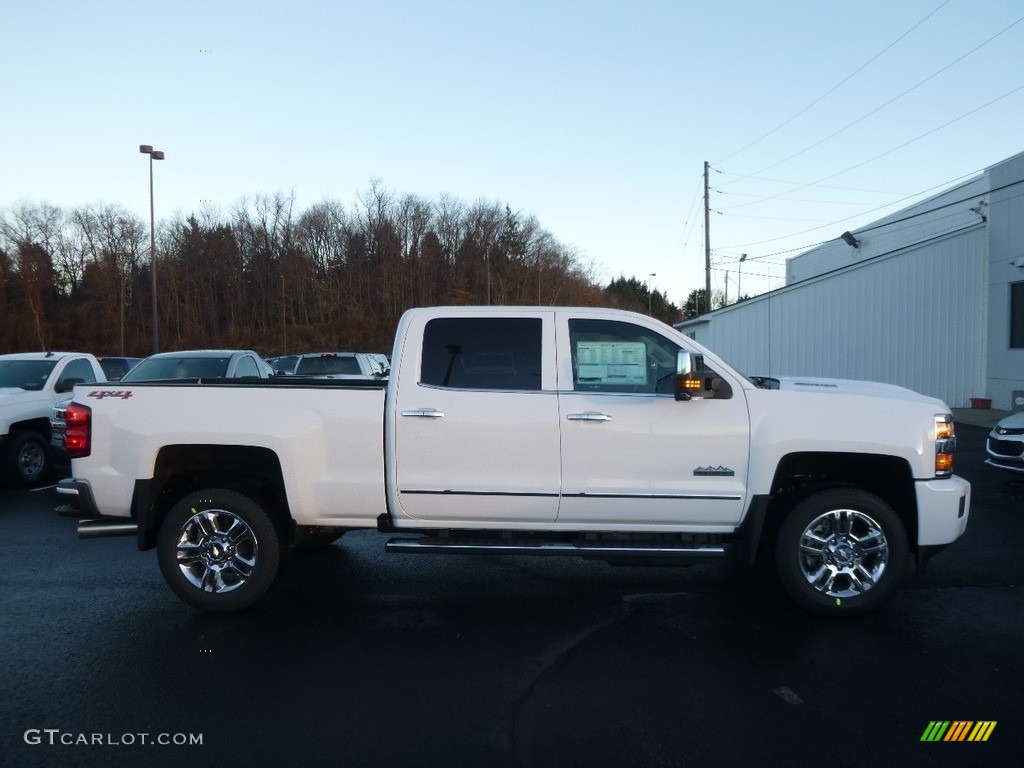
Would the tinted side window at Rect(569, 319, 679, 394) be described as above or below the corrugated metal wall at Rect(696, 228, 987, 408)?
below

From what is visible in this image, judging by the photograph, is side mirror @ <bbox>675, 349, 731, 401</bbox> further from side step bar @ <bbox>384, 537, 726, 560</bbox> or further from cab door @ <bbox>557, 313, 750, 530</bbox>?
side step bar @ <bbox>384, 537, 726, 560</bbox>

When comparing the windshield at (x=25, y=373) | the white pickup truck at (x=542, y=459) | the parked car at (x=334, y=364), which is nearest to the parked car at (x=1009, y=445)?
the white pickup truck at (x=542, y=459)

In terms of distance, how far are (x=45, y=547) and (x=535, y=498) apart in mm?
5244

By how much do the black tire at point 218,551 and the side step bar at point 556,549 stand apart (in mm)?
921

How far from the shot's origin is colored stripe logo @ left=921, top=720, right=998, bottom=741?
3.65 meters

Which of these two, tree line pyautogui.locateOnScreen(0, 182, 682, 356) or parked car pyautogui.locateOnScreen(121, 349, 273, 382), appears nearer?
parked car pyautogui.locateOnScreen(121, 349, 273, 382)

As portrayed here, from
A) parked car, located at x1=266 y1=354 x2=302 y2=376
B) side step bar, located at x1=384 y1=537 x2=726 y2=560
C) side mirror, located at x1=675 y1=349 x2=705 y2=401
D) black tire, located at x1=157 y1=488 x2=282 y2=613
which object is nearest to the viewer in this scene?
side mirror, located at x1=675 y1=349 x2=705 y2=401

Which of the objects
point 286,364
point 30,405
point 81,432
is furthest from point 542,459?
point 286,364

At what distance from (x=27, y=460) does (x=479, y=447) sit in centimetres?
874

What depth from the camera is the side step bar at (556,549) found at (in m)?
5.03

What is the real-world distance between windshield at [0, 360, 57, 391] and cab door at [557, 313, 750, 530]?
31.2ft

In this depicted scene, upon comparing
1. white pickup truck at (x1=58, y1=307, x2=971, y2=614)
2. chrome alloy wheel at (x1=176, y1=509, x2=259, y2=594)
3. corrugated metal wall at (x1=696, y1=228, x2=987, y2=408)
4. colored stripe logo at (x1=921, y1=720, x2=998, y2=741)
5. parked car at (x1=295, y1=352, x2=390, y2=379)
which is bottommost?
colored stripe logo at (x1=921, y1=720, x2=998, y2=741)

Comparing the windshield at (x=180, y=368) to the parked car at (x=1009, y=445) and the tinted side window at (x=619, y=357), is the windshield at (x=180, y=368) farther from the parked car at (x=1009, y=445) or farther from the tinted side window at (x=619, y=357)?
the parked car at (x=1009, y=445)

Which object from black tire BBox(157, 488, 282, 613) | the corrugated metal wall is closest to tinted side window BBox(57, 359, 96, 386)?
black tire BBox(157, 488, 282, 613)
